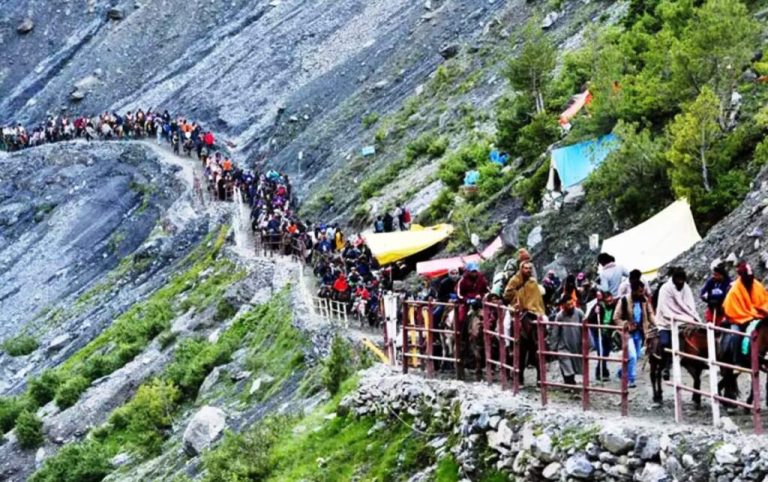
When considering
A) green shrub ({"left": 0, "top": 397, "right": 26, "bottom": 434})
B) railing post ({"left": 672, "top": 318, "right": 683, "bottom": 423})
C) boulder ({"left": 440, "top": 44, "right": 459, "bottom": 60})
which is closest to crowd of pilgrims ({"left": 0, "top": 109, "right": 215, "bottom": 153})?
boulder ({"left": 440, "top": 44, "right": 459, "bottom": 60})

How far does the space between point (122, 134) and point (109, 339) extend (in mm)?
27669

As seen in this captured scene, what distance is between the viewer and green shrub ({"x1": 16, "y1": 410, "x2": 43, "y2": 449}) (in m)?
35.0

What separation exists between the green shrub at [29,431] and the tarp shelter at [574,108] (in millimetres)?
16335

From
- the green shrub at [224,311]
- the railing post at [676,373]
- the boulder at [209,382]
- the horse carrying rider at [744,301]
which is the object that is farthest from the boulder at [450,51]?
the railing post at [676,373]

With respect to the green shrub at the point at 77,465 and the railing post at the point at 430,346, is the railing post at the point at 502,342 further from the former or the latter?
the green shrub at the point at 77,465

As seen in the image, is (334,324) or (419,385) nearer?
(419,385)

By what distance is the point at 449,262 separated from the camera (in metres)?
34.4

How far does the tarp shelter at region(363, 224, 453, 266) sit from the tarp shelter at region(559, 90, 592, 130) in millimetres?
4659

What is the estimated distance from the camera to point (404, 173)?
49875mm

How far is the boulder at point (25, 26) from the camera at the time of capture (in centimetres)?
8894

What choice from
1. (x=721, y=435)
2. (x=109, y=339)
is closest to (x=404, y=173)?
(x=109, y=339)

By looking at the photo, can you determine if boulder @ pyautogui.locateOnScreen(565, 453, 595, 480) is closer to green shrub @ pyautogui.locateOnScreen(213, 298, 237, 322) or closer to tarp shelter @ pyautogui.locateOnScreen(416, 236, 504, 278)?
tarp shelter @ pyautogui.locateOnScreen(416, 236, 504, 278)

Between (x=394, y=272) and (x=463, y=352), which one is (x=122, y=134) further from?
(x=463, y=352)

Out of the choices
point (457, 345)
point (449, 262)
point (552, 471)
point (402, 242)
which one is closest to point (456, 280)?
point (457, 345)
